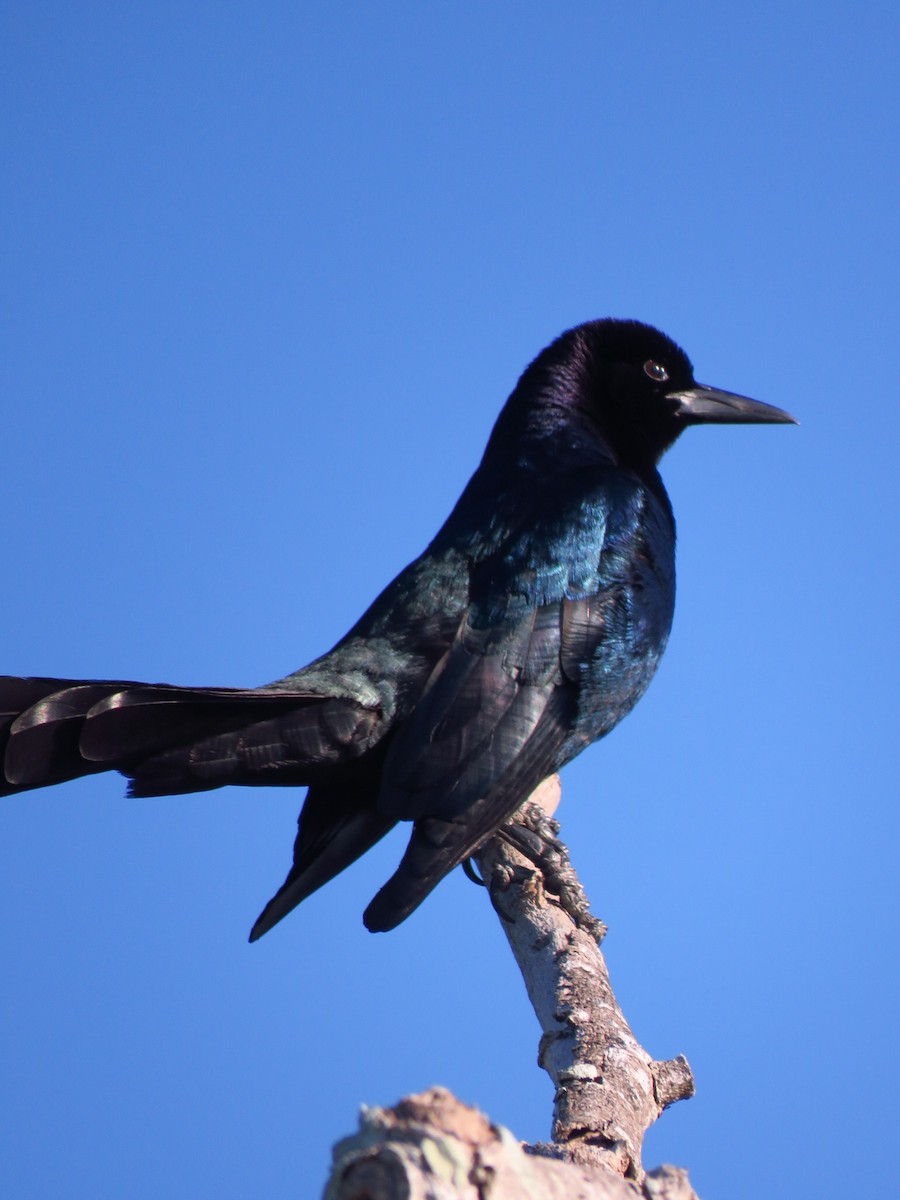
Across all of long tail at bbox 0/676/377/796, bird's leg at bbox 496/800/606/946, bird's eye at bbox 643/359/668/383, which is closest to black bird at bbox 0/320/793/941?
long tail at bbox 0/676/377/796

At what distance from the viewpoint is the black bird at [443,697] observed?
3.52m

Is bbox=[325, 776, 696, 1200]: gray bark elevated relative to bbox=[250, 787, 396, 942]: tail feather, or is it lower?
lower

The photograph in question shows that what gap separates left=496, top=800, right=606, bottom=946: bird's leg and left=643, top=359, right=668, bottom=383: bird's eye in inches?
78.7

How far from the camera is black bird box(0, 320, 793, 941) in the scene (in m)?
3.52

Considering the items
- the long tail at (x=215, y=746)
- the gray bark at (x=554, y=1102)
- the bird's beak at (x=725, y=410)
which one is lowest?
the gray bark at (x=554, y=1102)

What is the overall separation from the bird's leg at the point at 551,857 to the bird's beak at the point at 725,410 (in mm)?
1992

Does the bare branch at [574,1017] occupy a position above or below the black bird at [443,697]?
below

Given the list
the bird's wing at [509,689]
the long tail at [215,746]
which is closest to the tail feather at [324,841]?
the long tail at [215,746]

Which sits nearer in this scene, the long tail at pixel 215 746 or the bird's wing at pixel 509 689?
the long tail at pixel 215 746

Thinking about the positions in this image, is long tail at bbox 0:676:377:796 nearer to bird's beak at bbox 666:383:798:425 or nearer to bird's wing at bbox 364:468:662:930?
bird's wing at bbox 364:468:662:930

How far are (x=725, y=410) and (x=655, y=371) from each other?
0.37m

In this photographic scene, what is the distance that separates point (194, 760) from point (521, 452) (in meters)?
1.96

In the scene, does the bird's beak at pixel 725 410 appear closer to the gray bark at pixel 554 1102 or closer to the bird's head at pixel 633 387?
the bird's head at pixel 633 387

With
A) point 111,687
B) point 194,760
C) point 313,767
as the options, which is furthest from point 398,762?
point 111,687
